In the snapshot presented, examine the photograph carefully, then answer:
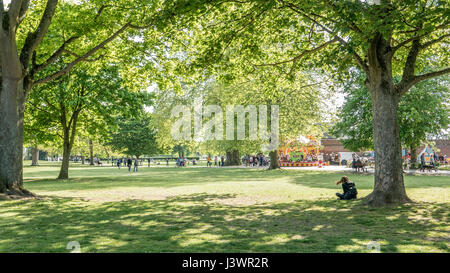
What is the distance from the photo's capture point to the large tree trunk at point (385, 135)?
39.2 ft

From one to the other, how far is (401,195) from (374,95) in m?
3.51

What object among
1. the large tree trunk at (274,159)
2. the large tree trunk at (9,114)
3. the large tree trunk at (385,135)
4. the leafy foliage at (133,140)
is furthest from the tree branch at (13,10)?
the leafy foliage at (133,140)

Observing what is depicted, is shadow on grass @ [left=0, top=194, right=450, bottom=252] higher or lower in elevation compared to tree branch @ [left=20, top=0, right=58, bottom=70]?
lower

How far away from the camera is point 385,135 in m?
12.1

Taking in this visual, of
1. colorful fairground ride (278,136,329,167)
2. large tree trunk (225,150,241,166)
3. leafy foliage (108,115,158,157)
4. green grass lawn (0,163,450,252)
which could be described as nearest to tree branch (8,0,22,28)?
green grass lawn (0,163,450,252)

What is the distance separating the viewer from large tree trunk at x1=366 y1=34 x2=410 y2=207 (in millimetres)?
11953

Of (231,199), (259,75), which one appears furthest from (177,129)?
(231,199)

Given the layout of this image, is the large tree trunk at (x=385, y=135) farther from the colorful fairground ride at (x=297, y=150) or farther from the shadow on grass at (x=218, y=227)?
the colorful fairground ride at (x=297, y=150)

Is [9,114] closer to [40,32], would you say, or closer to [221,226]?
[40,32]

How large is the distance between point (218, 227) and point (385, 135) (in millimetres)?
6880

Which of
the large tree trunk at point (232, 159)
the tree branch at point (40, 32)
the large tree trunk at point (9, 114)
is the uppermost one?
the tree branch at point (40, 32)

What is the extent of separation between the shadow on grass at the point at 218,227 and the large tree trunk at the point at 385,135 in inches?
30.4

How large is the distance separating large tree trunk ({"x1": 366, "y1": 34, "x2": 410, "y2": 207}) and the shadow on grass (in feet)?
2.53

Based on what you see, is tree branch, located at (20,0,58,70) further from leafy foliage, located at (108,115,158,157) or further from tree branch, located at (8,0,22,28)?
leafy foliage, located at (108,115,158,157)
